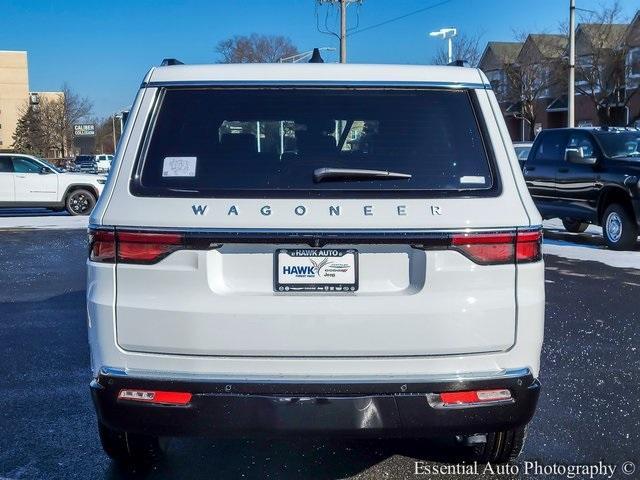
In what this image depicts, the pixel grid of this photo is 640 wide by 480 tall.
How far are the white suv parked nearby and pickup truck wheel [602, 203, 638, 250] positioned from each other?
479 inches

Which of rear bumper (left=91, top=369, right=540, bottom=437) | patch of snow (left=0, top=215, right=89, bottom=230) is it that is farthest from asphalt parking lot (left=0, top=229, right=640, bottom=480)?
patch of snow (left=0, top=215, right=89, bottom=230)

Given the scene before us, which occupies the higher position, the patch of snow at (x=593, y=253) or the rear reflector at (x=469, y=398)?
the rear reflector at (x=469, y=398)

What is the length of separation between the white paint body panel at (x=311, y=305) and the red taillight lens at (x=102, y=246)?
4cm

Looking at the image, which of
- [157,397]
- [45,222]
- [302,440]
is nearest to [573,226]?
[302,440]

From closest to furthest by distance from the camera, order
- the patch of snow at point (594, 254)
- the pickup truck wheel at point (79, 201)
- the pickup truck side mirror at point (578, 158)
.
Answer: the patch of snow at point (594, 254), the pickup truck side mirror at point (578, 158), the pickup truck wheel at point (79, 201)

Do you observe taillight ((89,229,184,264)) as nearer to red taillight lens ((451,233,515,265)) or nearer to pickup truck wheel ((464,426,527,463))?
red taillight lens ((451,233,515,265))

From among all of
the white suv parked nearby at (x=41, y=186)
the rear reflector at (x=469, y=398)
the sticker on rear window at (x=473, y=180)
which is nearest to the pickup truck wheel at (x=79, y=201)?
the white suv parked nearby at (x=41, y=186)

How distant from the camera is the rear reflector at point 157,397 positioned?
3008 mm

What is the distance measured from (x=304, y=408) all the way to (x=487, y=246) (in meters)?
0.99

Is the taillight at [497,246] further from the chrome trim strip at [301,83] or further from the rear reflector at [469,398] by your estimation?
the chrome trim strip at [301,83]

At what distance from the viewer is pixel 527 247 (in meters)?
3.08

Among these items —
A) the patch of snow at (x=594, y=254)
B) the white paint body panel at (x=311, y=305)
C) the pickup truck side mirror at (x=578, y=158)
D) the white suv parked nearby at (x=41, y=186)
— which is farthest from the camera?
the white suv parked nearby at (x=41, y=186)

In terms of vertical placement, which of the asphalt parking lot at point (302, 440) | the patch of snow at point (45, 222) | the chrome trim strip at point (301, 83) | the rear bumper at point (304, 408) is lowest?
the asphalt parking lot at point (302, 440)

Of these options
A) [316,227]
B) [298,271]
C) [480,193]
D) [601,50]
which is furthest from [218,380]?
[601,50]
